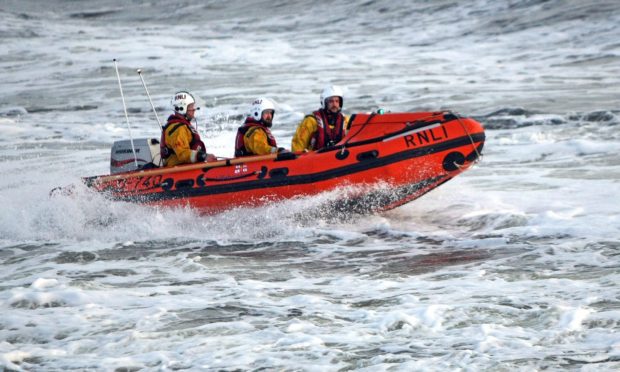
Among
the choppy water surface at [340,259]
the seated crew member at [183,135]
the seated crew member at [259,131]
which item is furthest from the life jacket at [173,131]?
the choppy water surface at [340,259]

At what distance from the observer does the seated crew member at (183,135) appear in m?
9.12

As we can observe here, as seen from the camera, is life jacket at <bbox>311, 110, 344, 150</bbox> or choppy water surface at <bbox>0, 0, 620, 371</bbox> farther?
life jacket at <bbox>311, 110, 344, 150</bbox>

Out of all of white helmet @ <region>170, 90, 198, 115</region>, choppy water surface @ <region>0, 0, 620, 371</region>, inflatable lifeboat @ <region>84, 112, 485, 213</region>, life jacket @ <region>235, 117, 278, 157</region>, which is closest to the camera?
choppy water surface @ <region>0, 0, 620, 371</region>

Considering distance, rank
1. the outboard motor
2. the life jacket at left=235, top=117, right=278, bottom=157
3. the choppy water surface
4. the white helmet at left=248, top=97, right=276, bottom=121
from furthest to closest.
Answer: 1. the outboard motor
2. the life jacket at left=235, top=117, right=278, bottom=157
3. the white helmet at left=248, top=97, right=276, bottom=121
4. the choppy water surface

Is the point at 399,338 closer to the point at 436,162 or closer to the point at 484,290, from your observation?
the point at 484,290

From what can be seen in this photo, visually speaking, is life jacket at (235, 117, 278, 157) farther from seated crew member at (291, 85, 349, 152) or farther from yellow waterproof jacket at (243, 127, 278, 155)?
seated crew member at (291, 85, 349, 152)

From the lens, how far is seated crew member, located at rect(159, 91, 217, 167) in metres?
9.12

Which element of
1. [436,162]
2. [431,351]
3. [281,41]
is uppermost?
[281,41]

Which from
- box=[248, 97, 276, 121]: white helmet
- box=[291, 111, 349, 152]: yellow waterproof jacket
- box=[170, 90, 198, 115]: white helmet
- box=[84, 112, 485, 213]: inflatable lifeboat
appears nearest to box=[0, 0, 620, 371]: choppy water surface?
box=[84, 112, 485, 213]: inflatable lifeboat

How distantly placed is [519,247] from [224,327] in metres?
2.67

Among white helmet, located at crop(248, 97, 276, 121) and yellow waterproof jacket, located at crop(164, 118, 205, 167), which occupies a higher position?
white helmet, located at crop(248, 97, 276, 121)

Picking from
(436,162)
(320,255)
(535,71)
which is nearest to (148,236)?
(320,255)

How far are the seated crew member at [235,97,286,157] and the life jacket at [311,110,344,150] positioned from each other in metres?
0.39

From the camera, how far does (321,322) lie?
5.83 m
